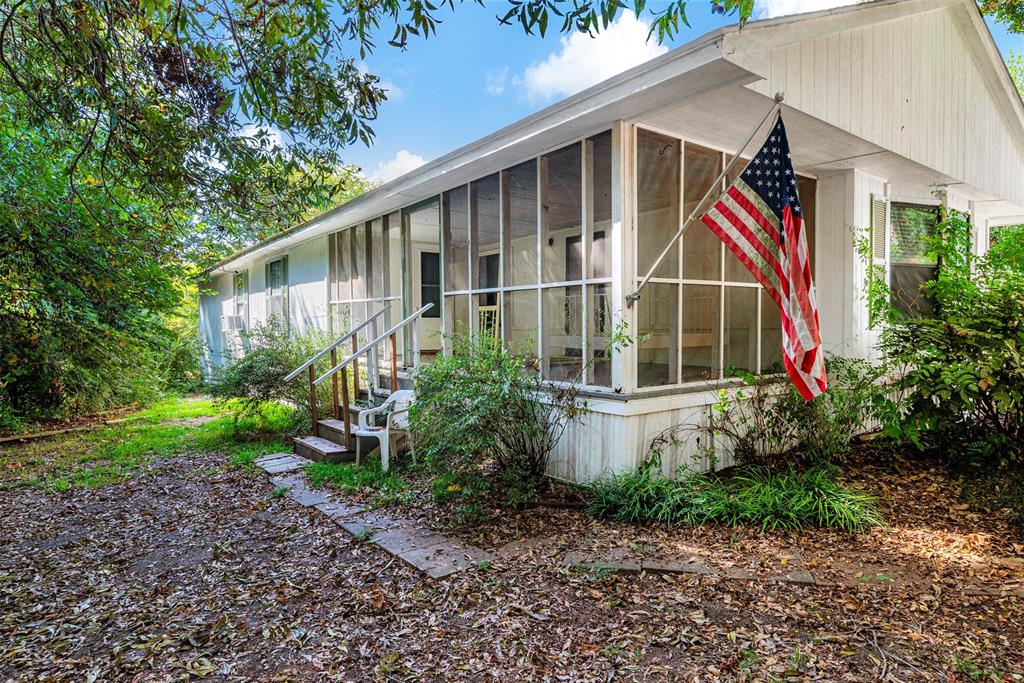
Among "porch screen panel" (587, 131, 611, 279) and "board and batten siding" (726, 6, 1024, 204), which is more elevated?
"board and batten siding" (726, 6, 1024, 204)

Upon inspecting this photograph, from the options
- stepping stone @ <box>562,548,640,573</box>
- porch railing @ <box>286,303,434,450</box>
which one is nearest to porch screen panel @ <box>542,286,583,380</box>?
stepping stone @ <box>562,548,640,573</box>

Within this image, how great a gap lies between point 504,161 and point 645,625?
13.8ft

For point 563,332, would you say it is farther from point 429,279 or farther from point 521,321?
point 429,279

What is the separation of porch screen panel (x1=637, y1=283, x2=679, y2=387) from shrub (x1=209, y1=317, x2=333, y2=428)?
4.65 meters

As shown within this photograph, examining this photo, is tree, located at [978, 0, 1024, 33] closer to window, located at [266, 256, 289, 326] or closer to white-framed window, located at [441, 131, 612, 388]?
white-framed window, located at [441, 131, 612, 388]

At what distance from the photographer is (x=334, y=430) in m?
6.58

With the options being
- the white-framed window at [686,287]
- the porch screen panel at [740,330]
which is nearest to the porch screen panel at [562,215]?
the white-framed window at [686,287]

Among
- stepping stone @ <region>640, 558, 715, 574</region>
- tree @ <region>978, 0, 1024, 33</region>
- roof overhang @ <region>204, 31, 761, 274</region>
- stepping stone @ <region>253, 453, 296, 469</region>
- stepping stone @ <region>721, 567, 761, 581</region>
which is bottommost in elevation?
stepping stone @ <region>253, 453, 296, 469</region>

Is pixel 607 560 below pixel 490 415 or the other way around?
below

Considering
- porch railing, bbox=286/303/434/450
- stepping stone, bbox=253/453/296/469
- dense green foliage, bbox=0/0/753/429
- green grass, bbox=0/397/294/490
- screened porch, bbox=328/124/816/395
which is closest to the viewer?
dense green foliage, bbox=0/0/753/429

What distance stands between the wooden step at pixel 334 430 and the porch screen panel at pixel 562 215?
2.93 m

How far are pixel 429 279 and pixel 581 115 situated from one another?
15.3ft

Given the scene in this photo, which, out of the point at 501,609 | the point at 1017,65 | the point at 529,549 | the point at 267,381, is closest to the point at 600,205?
the point at 529,549

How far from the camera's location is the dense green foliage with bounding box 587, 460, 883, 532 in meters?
4.05
